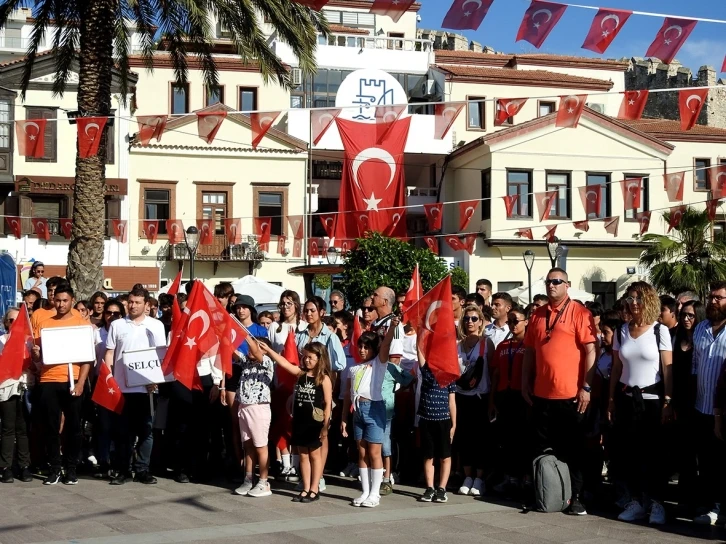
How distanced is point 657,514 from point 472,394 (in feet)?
7.93

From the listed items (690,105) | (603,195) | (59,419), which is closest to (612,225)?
(603,195)

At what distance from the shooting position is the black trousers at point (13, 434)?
10.9 m

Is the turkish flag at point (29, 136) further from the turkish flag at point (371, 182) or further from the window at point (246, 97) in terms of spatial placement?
the window at point (246, 97)

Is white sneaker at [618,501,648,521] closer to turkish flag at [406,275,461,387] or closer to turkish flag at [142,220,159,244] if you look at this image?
turkish flag at [406,275,461,387]

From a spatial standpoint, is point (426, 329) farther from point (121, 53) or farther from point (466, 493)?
point (121, 53)

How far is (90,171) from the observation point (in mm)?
17312

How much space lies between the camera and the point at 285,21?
1822 centimetres

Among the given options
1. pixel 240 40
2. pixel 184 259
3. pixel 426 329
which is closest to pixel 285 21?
pixel 240 40

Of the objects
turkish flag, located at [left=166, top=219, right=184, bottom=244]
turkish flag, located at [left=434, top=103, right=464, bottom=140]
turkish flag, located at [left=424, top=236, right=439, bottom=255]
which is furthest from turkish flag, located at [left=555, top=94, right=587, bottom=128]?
turkish flag, located at [left=166, top=219, right=184, bottom=244]

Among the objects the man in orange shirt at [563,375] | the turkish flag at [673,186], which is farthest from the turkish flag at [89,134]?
the turkish flag at [673,186]

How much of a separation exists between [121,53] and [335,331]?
10.7 m

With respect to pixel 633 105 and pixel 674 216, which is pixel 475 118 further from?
pixel 633 105

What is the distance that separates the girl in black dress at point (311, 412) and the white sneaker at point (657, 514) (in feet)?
9.93

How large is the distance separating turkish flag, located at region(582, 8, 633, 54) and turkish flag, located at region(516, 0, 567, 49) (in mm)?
462
